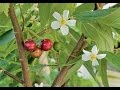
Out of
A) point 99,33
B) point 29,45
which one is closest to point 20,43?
point 29,45

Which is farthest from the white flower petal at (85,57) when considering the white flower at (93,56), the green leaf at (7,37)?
the green leaf at (7,37)

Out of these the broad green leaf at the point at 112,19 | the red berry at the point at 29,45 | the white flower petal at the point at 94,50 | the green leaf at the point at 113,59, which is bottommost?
the green leaf at the point at 113,59

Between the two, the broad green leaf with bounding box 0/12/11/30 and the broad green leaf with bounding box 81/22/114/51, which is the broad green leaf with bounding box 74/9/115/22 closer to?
the broad green leaf with bounding box 81/22/114/51

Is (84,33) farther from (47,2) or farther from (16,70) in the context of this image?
(16,70)

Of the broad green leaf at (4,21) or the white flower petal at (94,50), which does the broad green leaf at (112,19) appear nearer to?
the white flower petal at (94,50)

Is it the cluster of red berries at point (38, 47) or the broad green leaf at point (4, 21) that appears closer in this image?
the cluster of red berries at point (38, 47)

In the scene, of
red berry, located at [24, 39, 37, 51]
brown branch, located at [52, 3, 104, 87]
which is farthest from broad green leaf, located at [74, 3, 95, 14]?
red berry, located at [24, 39, 37, 51]

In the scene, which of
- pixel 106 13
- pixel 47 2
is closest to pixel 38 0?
pixel 47 2

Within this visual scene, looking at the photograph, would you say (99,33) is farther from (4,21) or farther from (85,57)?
(4,21)

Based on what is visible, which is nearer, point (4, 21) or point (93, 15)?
point (93, 15)
